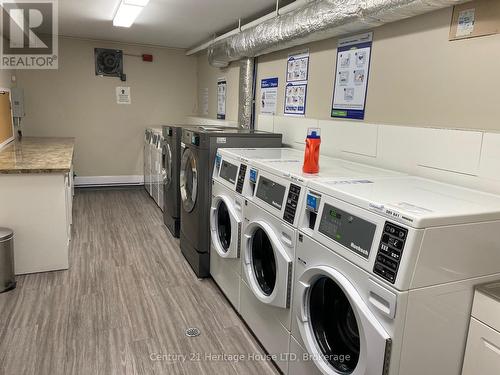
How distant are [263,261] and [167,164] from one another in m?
2.22

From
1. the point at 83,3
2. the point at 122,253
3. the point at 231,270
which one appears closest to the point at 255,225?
the point at 231,270

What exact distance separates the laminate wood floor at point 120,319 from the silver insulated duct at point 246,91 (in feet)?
5.03

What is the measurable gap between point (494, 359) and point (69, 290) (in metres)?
2.70

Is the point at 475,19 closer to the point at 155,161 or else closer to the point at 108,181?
the point at 155,161

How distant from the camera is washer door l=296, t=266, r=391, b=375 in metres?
1.32

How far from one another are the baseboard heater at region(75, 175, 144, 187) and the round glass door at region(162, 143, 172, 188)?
223 cm

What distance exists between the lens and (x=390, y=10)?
6.43 ft

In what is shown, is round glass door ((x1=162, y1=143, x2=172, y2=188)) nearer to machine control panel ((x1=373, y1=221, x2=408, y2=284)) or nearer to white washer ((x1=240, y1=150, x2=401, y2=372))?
white washer ((x1=240, y1=150, x2=401, y2=372))

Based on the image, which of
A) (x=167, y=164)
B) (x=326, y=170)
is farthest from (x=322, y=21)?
(x=167, y=164)

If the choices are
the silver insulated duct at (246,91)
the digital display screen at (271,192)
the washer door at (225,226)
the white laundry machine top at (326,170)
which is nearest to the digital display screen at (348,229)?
the white laundry machine top at (326,170)

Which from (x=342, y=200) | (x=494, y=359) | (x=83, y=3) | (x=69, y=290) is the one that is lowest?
(x=69, y=290)

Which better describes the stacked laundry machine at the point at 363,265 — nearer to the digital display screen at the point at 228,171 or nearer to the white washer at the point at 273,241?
the white washer at the point at 273,241

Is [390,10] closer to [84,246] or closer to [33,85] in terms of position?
[84,246]

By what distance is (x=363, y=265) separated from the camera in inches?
50.7
